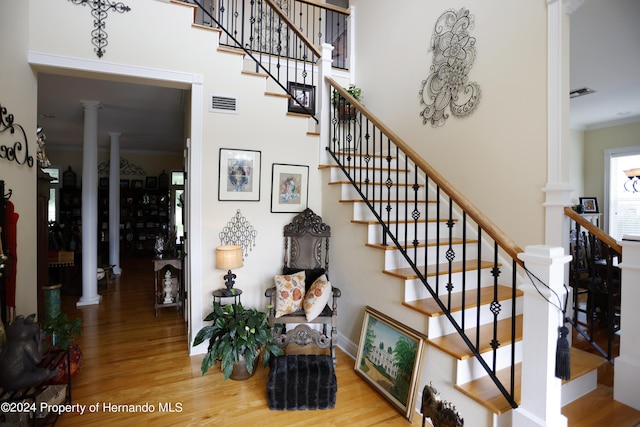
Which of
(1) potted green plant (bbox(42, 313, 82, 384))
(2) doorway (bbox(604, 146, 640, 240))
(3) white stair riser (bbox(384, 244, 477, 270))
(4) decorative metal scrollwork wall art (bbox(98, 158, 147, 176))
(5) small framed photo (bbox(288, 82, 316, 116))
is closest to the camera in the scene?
(1) potted green plant (bbox(42, 313, 82, 384))

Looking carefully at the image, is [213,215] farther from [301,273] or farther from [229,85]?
[229,85]

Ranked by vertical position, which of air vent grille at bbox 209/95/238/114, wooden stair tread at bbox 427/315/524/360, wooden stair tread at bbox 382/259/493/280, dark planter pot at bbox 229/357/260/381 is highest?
air vent grille at bbox 209/95/238/114

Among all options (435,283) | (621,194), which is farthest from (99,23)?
(621,194)

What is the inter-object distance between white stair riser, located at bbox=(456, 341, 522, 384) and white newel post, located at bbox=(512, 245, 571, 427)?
0.33 m

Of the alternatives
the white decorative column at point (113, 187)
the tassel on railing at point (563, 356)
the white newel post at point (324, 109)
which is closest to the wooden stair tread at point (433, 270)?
the tassel on railing at point (563, 356)

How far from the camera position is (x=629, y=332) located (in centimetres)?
213

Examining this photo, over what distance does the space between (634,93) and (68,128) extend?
963cm

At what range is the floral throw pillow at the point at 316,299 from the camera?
286cm

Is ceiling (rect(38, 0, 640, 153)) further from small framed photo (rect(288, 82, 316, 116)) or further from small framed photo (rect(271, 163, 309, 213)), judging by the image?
small framed photo (rect(271, 163, 309, 213))

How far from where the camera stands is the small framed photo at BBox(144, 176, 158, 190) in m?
8.80

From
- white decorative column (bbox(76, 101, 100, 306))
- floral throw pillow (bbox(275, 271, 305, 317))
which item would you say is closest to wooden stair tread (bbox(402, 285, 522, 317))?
floral throw pillow (bbox(275, 271, 305, 317))

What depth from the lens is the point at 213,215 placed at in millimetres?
3182

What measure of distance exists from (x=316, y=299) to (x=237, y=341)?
75 cm

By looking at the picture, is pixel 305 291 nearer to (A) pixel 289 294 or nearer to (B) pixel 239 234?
(A) pixel 289 294
